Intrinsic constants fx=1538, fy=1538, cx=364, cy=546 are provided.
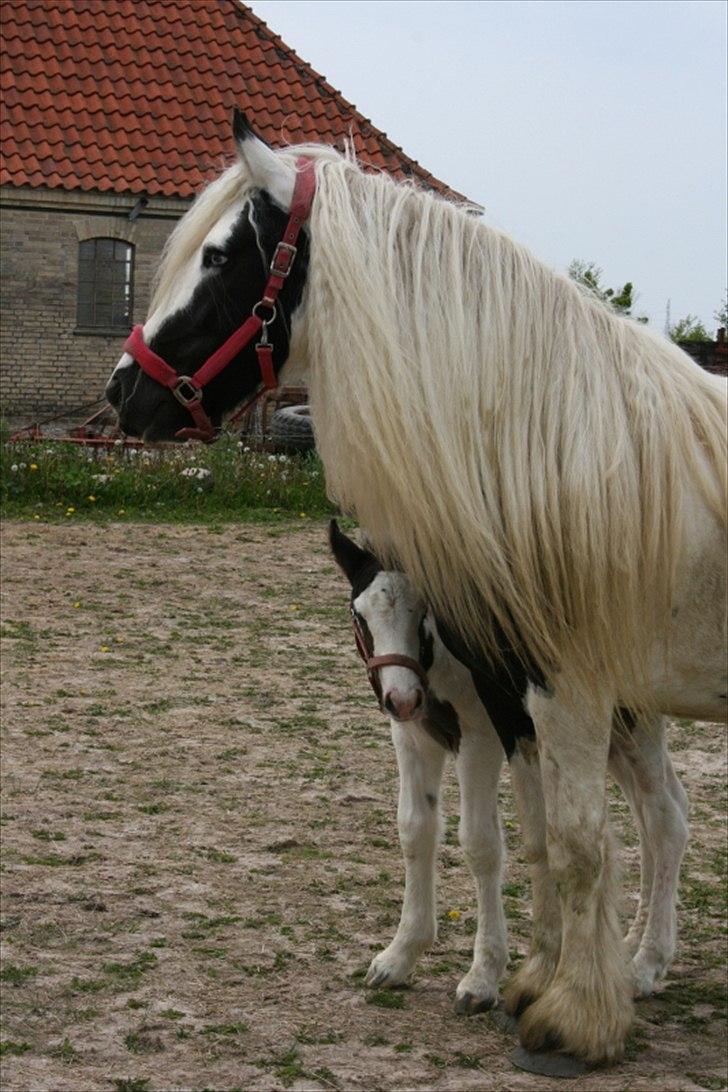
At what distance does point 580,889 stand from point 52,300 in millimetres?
18995

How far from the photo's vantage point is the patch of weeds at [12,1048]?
12.7 feet

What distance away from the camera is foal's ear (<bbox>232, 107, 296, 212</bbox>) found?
3553 millimetres

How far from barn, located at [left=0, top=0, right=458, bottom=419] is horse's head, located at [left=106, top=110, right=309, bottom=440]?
56.9ft

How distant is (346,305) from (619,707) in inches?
46.5

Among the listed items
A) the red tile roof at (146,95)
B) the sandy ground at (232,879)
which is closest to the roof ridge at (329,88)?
the red tile roof at (146,95)

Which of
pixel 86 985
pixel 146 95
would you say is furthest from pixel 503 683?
pixel 146 95

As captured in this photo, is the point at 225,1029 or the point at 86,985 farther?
the point at 86,985

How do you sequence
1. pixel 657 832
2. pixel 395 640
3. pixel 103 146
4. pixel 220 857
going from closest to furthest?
pixel 395 640 → pixel 657 832 → pixel 220 857 → pixel 103 146

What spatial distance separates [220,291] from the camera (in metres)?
3.66

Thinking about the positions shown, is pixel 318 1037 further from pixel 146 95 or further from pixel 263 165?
pixel 146 95

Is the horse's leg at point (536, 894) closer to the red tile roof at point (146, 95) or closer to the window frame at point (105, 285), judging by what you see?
the red tile roof at point (146, 95)

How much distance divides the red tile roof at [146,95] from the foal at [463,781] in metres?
17.0

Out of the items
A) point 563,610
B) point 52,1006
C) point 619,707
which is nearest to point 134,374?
point 563,610

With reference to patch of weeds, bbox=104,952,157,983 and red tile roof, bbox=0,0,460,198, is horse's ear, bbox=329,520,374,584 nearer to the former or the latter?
patch of weeds, bbox=104,952,157,983
